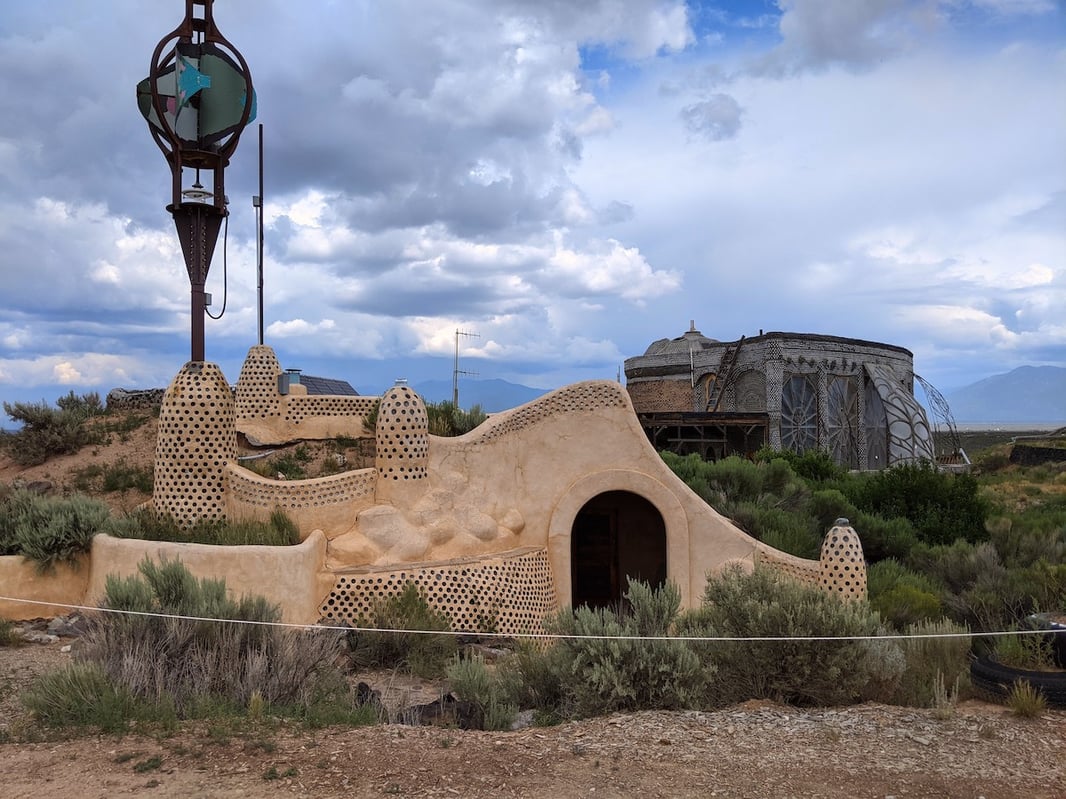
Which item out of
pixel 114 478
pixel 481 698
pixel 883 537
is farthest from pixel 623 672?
pixel 114 478

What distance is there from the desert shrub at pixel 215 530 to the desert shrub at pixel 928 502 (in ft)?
37.0

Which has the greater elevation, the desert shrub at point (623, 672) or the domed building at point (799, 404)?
the domed building at point (799, 404)

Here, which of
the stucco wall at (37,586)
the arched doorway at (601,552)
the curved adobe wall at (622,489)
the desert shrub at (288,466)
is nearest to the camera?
the stucco wall at (37,586)

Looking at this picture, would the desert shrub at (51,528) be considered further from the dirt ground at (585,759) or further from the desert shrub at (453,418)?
the desert shrub at (453,418)

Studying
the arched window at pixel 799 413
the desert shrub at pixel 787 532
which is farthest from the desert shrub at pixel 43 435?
the arched window at pixel 799 413

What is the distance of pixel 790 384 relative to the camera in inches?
987

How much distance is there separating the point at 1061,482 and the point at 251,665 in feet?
→ 87.5

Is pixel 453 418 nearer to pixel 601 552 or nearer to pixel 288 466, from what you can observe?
pixel 288 466

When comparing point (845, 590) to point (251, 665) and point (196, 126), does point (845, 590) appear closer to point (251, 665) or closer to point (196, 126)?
point (251, 665)

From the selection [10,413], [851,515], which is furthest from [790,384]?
[10,413]

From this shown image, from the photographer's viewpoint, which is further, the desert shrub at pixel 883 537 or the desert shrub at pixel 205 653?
the desert shrub at pixel 883 537

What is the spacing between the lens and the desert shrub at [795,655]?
6.56 m

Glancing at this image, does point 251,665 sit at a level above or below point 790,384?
below

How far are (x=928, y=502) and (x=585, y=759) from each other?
43.6 feet
